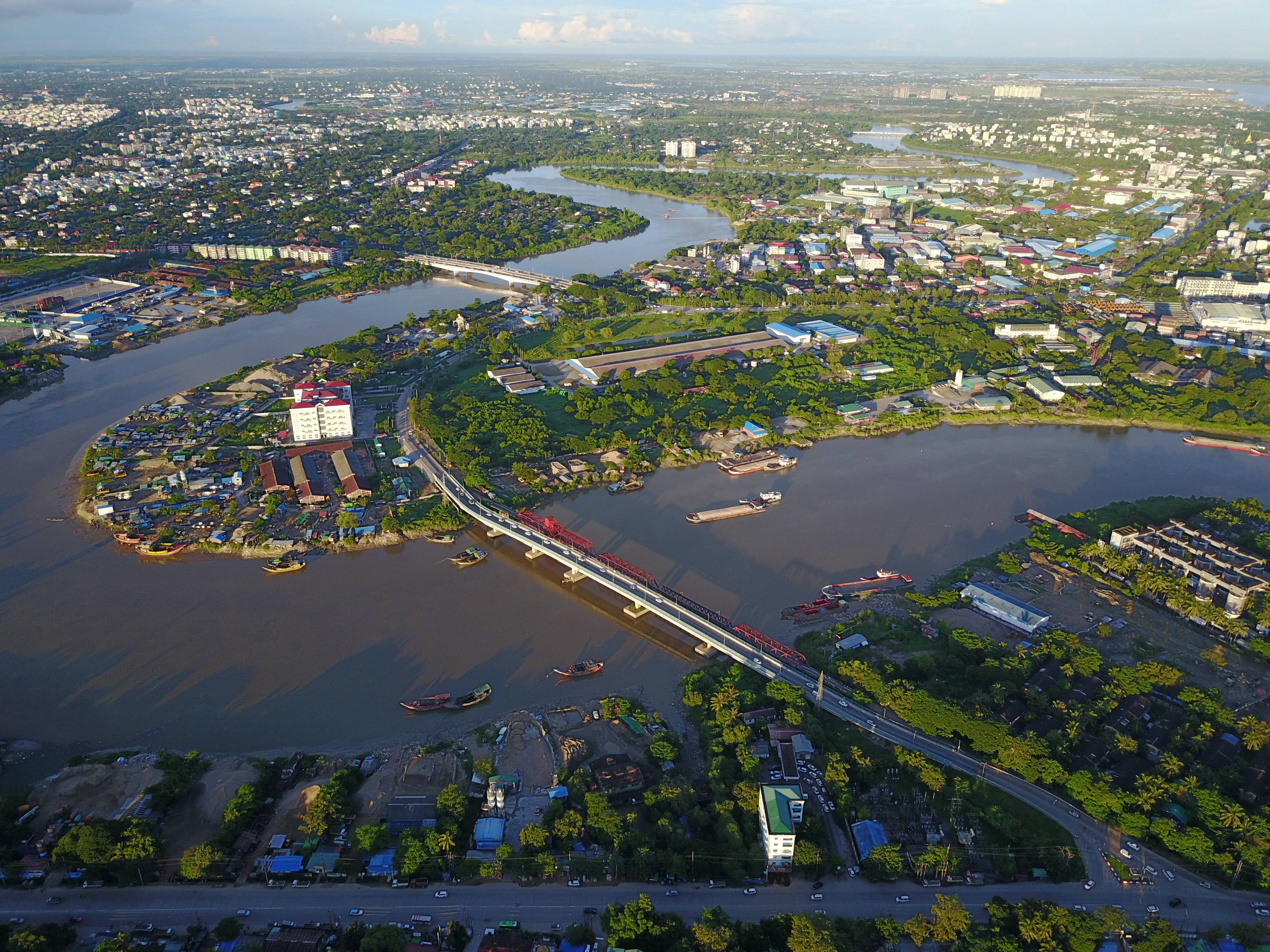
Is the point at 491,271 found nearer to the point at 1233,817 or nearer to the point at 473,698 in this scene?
the point at 473,698

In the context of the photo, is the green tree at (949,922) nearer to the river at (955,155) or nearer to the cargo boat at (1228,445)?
the cargo boat at (1228,445)

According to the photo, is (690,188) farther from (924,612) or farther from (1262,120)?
(1262,120)

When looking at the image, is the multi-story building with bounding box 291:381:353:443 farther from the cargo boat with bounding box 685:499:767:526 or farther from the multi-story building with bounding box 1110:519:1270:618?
the multi-story building with bounding box 1110:519:1270:618

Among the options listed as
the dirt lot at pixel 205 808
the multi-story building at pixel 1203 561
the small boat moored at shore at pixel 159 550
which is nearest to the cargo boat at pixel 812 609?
the multi-story building at pixel 1203 561

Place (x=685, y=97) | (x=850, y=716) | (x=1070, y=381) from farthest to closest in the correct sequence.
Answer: (x=685, y=97), (x=1070, y=381), (x=850, y=716)

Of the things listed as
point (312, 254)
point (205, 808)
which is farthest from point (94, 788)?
point (312, 254)

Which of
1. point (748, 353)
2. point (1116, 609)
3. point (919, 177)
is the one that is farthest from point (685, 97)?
point (1116, 609)

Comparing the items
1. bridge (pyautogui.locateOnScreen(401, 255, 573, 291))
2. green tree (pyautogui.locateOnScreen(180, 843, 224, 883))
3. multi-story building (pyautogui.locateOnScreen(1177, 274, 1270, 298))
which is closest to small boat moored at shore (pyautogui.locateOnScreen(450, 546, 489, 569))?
green tree (pyautogui.locateOnScreen(180, 843, 224, 883))
